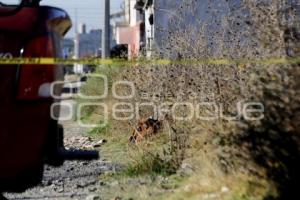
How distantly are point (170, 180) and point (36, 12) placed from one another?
3381 millimetres

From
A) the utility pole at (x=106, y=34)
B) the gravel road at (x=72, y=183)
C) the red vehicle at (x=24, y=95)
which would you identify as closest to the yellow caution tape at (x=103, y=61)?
the red vehicle at (x=24, y=95)

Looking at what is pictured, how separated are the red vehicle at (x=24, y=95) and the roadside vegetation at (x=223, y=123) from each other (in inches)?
74.4

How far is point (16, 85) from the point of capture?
14.6 feet

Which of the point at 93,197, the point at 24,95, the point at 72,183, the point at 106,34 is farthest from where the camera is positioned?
the point at 106,34

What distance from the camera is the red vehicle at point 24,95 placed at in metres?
4.45

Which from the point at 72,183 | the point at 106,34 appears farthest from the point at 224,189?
the point at 106,34

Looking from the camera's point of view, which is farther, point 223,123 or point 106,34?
point 106,34

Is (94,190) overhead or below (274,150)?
below

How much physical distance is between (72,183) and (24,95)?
13.0ft

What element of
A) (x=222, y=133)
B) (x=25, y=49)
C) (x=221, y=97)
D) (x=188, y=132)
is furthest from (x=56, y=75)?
→ (x=188, y=132)

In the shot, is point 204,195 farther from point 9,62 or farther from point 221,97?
point 9,62

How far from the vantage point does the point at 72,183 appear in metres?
8.25

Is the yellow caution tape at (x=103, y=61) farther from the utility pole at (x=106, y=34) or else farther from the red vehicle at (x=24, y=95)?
the utility pole at (x=106, y=34)

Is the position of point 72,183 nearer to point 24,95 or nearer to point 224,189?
point 224,189
